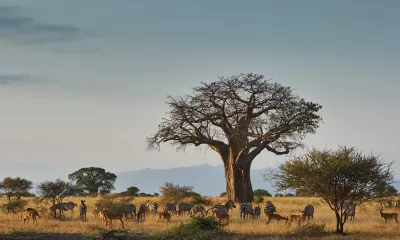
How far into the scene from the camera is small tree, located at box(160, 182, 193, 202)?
149 ft

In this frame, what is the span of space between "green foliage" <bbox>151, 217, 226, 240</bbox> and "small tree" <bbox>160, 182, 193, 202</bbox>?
22.4m

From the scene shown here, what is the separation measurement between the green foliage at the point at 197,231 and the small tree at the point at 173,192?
73.5ft

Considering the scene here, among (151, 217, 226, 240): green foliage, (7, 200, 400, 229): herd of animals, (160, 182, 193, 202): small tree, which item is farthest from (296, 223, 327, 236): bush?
(160, 182, 193, 202): small tree

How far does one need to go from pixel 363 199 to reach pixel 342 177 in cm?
141

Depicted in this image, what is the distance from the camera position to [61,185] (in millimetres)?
34500

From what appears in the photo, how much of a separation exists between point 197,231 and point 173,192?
79.9 ft

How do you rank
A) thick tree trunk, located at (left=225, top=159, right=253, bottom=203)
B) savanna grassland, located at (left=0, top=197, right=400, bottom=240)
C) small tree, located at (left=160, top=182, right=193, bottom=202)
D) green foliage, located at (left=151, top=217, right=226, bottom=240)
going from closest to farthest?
green foliage, located at (left=151, top=217, right=226, bottom=240) < savanna grassland, located at (left=0, top=197, right=400, bottom=240) < thick tree trunk, located at (left=225, top=159, right=253, bottom=203) < small tree, located at (left=160, top=182, right=193, bottom=202)

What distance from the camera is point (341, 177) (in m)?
23.7

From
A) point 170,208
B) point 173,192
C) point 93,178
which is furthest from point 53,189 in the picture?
point 93,178

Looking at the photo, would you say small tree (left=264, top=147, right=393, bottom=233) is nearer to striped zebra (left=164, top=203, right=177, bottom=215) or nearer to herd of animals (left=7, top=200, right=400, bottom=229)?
herd of animals (left=7, top=200, right=400, bottom=229)

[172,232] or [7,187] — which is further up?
[7,187]

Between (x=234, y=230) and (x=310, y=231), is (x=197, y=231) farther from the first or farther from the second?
(x=310, y=231)

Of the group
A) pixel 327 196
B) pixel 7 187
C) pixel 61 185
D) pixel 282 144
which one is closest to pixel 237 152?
pixel 282 144

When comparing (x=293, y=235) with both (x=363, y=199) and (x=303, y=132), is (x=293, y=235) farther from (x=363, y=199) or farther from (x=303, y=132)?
(x=303, y=132)
